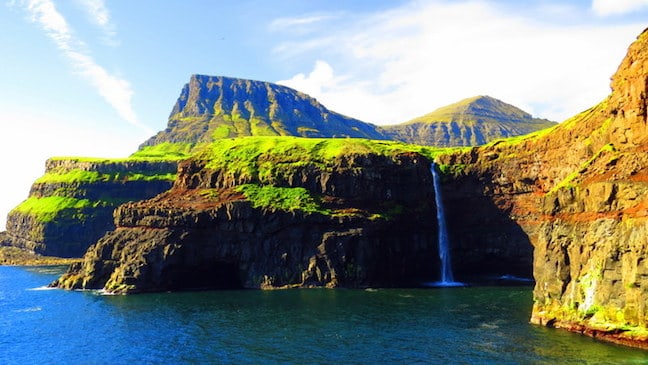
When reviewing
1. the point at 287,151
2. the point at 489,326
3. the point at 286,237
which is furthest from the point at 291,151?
the point at 489,326

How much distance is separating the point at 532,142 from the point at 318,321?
243 feet

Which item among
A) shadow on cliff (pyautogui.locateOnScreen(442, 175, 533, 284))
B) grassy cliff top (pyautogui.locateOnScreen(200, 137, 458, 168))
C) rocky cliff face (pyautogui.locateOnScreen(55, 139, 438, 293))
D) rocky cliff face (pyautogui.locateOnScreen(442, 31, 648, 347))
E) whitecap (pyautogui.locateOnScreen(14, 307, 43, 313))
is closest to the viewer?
rocky cliff face (pyautogui.locateOnScreen(442, 31, 648, 347))

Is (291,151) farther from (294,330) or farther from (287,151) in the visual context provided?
(294,330)

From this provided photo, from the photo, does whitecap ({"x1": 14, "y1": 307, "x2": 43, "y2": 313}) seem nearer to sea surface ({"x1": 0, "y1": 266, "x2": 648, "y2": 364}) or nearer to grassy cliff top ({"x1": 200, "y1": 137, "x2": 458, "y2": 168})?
sea surface ({"x1": 0, "y1": 266, "x2": 648, "y2": 364})

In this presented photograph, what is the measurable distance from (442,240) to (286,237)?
127 feet

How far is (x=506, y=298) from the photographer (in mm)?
91625

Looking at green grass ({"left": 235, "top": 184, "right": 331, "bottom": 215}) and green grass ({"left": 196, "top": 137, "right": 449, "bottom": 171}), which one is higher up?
green grass ({"left": 196, "top": 137, "right": 449, "bottom": 171})

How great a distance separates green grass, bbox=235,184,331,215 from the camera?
392 feet

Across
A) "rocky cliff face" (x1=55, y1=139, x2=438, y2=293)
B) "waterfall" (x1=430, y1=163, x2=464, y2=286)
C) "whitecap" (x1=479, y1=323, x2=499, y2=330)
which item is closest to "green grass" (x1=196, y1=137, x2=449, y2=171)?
"rocky cliff face" (x1=55, y1=139, x2=438, y2=293)

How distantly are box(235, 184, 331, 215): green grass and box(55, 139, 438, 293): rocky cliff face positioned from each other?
1.55 feet

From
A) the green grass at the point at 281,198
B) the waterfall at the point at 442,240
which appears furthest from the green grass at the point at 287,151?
the waterfall at the point at 442,240

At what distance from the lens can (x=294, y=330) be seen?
68562 mm

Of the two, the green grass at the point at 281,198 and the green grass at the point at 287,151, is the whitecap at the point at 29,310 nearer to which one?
the green grass at the point at 281,198

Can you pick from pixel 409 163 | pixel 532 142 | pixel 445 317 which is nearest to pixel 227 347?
pixel 445 317
